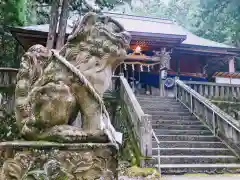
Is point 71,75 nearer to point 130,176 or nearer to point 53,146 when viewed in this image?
point 53,146

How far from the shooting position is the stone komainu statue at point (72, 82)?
8.80 ft

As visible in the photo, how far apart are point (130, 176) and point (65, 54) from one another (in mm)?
3534

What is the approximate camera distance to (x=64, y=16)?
11.6m

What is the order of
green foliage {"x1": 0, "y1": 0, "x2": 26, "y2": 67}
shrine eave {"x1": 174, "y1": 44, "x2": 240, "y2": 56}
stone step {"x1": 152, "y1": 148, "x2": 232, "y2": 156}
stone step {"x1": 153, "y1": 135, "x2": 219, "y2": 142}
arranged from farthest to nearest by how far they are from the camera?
shrine eave {"x1": 174, "y1": 44, "x2": 240, "y2": 56} < green foliage {"x1": 0, "y1": 0, "x2": 26, "y2": 67} < stone step {"x1": 153, "y1": 135, "x2": 219, "y2": 142} < stone step {"x1": 152, "y1": 148, "x2": 232, "y2": 156}

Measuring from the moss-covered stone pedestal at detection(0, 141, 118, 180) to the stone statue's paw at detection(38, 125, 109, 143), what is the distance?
79mm

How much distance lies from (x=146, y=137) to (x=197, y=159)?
1.62 meters

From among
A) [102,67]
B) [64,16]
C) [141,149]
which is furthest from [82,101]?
[64,16]

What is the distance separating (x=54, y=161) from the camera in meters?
2.45

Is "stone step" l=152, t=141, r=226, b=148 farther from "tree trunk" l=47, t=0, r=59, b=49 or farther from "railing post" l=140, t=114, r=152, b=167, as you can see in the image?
"tree trunk" l=47, t=0, r=59, b=49

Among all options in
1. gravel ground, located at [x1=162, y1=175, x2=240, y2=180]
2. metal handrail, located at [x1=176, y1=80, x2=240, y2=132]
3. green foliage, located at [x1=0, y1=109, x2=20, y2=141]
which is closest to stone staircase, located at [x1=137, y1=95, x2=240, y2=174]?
gravel ground, located at [x1=162, y1=175, x2=240, y2=180]

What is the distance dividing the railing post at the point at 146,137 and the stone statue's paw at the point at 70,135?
154 inches

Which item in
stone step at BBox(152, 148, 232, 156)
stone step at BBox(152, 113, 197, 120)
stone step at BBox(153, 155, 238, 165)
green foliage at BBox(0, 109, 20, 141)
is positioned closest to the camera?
stone step at BBox(153, 155, 238, 165)

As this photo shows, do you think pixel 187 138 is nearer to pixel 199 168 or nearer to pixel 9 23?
pixel 199 168

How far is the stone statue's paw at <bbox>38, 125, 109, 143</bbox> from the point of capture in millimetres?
2592
